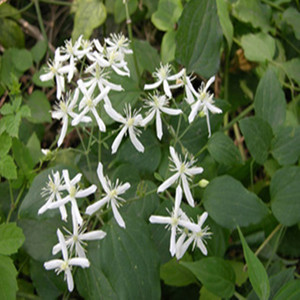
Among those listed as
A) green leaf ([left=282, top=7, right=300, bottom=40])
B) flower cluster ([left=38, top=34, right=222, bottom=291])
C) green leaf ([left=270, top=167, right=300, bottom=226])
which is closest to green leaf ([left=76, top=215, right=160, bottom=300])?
flower cluster ([left=38, top=34, right=222, bottom=291])

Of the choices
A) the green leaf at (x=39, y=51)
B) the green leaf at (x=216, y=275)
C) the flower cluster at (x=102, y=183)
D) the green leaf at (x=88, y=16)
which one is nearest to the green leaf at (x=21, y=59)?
the green leaf at (x=39, y=51)

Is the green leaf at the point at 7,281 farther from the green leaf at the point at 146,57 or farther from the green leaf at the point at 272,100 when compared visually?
the green leaf at the point at 272,100

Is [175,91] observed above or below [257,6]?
below

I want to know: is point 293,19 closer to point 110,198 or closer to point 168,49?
point 168,49

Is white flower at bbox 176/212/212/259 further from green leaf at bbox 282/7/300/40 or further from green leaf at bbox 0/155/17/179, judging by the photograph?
green leaf at bbox 282/7/300/40

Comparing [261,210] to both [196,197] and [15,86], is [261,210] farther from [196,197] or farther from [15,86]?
[15,86]

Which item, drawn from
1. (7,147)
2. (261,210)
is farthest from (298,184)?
(7,147)

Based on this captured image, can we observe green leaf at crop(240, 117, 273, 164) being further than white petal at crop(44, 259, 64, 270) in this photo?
Yes
